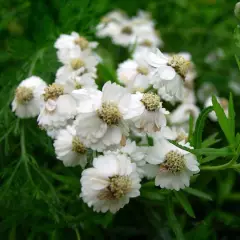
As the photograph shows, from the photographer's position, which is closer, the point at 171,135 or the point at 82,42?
the point at 171,135

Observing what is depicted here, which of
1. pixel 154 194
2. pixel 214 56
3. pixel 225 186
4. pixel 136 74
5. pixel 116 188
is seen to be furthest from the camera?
pixel 214 56

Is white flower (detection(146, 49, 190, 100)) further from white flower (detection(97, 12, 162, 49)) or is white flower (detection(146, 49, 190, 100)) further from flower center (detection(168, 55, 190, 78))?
white flower (detection(97, 12, 162, 49))

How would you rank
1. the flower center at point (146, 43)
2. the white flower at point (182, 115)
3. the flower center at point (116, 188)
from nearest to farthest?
1. the flower center at point (116, 188)
2. the white flower at point (182, 115)
3. the flower center at point (146, 43)

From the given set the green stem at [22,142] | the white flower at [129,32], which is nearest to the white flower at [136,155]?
the green stem at [22,142]

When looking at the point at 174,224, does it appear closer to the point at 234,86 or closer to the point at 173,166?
the point at 173,166

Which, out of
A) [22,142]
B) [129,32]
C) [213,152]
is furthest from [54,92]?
[129,32]

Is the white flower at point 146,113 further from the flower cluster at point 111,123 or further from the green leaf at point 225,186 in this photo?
the green leaf at point 225,186
